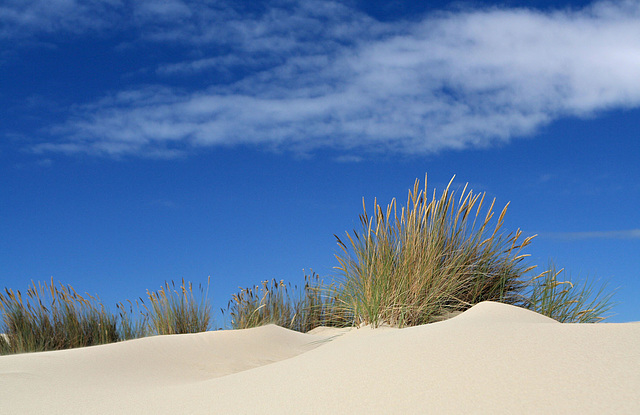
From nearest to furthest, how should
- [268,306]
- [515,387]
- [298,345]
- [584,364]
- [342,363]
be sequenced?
1. [515,387]
2. [584,364]
3. [342,363]
4. [298,345]
5. [268,306]

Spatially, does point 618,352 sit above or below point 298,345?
below

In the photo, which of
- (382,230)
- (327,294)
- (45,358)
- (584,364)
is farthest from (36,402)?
(327,294)

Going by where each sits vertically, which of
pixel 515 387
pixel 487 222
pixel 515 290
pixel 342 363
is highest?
pixel 487 222

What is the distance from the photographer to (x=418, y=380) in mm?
1821

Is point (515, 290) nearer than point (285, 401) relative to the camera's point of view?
No

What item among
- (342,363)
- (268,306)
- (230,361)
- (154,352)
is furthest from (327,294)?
(342,363)

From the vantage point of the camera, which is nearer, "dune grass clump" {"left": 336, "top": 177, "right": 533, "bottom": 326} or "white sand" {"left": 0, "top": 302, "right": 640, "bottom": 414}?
"white sand" {"left": 0, "top": 302, "right": 640, "bottom": 414}

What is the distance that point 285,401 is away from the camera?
185cm

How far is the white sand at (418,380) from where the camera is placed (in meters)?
1.61

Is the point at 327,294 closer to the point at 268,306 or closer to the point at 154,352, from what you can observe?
the point at 268,306

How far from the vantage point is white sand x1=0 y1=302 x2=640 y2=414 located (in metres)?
1.61

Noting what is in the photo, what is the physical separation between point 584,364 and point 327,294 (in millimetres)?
3638

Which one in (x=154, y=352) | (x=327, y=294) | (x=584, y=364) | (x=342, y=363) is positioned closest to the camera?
(x=584, y=364)

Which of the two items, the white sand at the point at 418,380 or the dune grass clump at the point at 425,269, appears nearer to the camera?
the white sand at the point at 418,380
